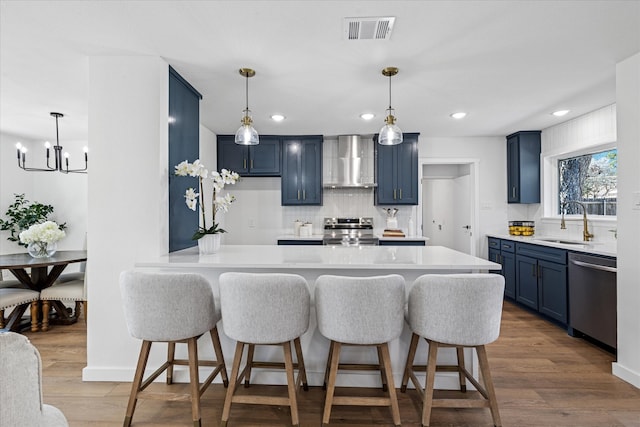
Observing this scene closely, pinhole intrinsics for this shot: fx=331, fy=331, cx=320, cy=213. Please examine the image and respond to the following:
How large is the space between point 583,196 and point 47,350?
5836 millimetres

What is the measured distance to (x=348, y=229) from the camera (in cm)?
485

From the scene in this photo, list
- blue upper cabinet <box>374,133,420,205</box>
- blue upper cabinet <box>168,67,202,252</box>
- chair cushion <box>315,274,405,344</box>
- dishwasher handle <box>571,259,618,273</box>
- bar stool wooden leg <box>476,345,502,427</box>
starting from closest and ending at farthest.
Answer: chair cushion <box>315,274,405,344</box> → bar stool wooden leg <box>476,345,502,427</box> → blue upper cabinet <box>168,67,202,252</box> → dishwasher handle <box>571,259,618,273</box> → blue upper cabinet <box>374,133,420,205</box>

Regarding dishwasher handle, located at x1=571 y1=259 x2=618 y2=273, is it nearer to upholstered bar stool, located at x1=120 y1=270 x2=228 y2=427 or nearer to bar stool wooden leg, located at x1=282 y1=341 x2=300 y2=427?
bar stool wooden leg, located at x1=282 y1=341 x2=300 y2=427

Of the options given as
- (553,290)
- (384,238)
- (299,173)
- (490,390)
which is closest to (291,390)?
(490,390)

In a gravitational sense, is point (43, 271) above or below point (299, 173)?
below

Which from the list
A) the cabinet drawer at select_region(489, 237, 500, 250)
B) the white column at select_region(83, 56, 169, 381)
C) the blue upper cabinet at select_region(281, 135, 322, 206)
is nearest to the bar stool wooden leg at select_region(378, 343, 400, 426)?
the white column at select_region(83, 56, 169, 381)

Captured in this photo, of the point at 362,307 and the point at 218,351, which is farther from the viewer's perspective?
Result: the point at 218,351

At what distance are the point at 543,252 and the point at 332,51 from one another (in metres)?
3.11

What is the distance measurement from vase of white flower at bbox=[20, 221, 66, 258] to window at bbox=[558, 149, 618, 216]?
5.92m

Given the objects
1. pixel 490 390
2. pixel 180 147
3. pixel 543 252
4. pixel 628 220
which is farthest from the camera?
pixel 543 252

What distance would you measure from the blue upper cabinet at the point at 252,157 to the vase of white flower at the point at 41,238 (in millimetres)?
2086

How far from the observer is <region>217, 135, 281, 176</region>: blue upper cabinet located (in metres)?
4.73

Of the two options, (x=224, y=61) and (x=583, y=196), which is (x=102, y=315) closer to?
(x=224, y=61)

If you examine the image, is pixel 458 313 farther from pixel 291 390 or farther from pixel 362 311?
pixel 291 390
